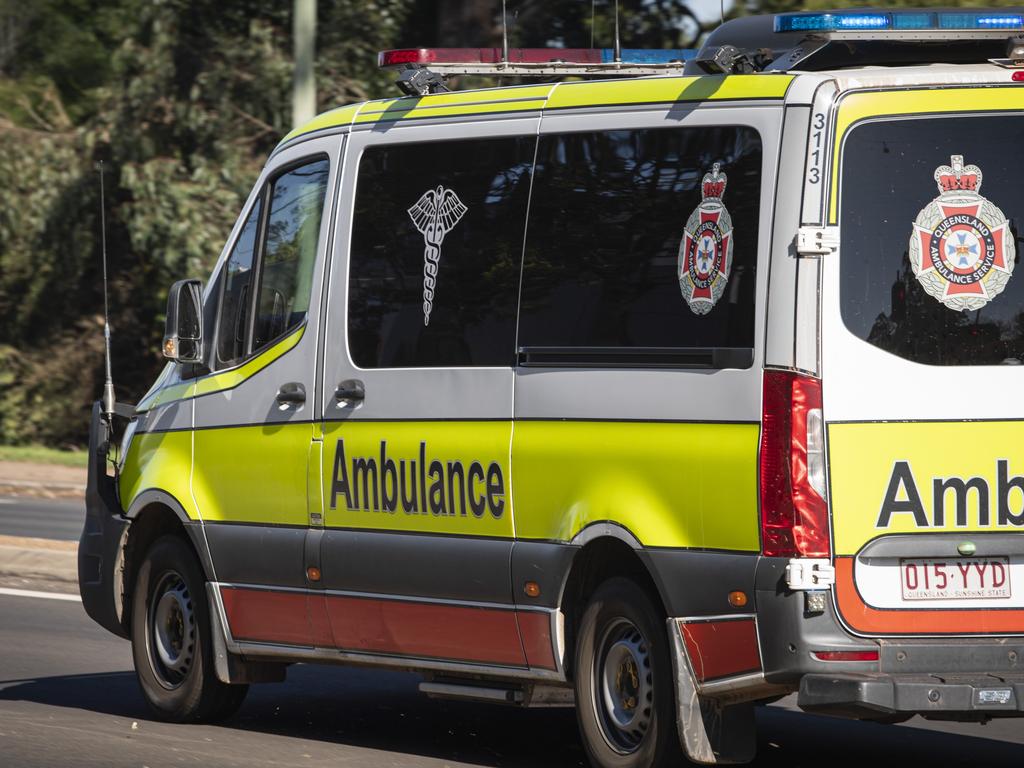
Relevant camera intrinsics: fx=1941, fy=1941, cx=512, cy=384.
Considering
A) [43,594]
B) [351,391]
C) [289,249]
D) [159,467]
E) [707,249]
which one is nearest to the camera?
[707,249]

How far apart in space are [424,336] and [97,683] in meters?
3.14

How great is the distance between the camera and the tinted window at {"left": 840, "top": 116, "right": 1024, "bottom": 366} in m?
6.11

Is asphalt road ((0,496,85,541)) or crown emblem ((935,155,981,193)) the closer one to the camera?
crown emblem ((935,155,981,193))

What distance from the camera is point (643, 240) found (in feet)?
21.7

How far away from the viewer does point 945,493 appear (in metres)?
6.05

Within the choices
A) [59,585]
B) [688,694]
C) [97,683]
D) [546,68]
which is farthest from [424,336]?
[59,585]

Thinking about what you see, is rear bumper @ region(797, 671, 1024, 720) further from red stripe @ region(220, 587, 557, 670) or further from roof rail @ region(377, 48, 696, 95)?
roof rail @ region(377, 48, 696, 95)

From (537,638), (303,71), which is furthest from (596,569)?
(303,71)

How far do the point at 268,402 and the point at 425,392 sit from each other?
38.2 inches

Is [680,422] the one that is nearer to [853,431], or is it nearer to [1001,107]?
[853,431]

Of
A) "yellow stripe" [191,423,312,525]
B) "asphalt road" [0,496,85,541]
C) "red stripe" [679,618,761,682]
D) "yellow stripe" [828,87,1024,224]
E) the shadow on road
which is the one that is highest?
"yellow stripe" [828,87,1024,224]

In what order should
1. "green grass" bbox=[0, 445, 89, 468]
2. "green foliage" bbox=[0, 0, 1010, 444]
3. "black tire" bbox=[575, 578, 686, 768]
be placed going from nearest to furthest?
"black tire" bbox=[575, 578, 686, 768], "green foliage" bbox=[0, 0, 1010, 444], "green grass" bbox=[0, 445, 89, 468]

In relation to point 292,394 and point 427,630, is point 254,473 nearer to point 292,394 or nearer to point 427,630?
point 292,394

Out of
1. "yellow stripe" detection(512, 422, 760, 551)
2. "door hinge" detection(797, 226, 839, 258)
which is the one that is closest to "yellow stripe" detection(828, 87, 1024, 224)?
"door hinge" detection(797, 226, 839, 258)
